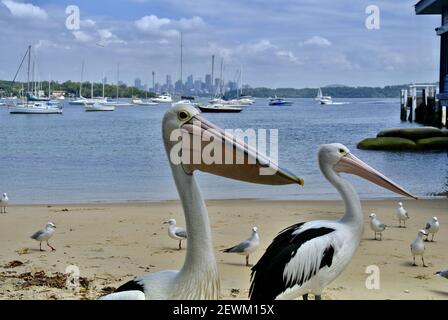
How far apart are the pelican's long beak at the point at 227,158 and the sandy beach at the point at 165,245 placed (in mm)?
3015

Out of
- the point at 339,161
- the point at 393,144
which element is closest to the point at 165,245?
the point at 339,161

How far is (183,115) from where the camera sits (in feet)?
7.96

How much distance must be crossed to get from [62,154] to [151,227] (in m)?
18.3

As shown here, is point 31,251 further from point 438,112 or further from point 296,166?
point 438,112

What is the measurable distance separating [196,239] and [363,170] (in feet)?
6.76

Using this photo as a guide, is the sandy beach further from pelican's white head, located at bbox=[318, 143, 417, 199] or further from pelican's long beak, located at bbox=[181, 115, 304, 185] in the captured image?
pelican's long beak, located at bbox=[181, 115, 304, 185]

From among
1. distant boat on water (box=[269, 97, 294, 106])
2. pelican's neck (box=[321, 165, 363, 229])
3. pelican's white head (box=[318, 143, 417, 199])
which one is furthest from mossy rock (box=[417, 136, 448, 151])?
distant boat on water (box=[269, 97, 294, 106])

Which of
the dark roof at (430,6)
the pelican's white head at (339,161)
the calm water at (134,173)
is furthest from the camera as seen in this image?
the dark roof at (430,6)

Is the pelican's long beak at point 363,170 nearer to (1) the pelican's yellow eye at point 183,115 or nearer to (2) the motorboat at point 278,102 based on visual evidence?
(1) the pelican's yellow eye at point 183,115

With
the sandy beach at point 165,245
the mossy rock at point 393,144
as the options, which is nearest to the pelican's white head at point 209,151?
the sandy beach at point 165,245

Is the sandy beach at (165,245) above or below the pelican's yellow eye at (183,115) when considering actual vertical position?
below

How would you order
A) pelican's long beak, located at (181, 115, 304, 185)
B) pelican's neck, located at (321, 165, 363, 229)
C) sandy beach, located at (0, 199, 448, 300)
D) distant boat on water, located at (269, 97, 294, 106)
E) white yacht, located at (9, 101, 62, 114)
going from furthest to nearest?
distant boat on water, located at (269, 97, 294, 106) → white yacht, located at (9, 101, 62, 114) → sandy beach, located at (0, 199, 448, 300) → pelican's neck, located at (321, 165, 363, 229) → pelican's long beak, located at (181, 115, 304, 185)

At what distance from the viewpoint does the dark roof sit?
2925cm

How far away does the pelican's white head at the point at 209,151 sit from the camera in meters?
2.17
